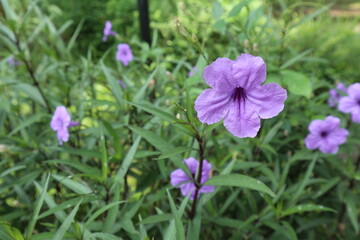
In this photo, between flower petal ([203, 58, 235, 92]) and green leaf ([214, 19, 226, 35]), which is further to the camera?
green leaf ([214, 19, 226, 35])

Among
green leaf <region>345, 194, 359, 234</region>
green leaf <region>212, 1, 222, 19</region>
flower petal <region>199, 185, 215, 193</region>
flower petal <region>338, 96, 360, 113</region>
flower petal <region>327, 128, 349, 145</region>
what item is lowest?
green leaf <region>345, 194, 359, 234</region>

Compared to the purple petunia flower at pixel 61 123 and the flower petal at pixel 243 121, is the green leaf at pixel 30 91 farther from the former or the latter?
the flower petal at pixel 243 121

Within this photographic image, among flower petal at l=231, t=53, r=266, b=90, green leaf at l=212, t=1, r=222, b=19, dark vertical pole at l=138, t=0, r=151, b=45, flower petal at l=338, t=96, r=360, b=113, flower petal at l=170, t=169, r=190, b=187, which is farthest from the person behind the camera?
dark vertical pole at l=138, t=0, r=151, b=45

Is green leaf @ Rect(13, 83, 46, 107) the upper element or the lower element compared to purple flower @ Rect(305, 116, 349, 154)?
upper

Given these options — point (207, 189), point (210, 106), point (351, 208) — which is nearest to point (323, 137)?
point (351, 208)

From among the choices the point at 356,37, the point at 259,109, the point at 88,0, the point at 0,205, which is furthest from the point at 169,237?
the point at 88,0

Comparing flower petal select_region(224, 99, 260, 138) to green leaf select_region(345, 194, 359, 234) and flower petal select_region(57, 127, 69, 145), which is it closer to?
flower petal select_region(57, 127, 69, 145)

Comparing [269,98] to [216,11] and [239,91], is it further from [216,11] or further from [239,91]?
[216,11]

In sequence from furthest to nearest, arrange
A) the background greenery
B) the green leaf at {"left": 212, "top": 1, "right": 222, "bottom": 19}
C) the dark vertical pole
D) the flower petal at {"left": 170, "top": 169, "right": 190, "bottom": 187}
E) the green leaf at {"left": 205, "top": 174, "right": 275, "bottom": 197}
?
the dark vertical pole → the green leaf at {"left": 212, "top": 1, "right": 222, "bottom": 19} → the flower petal at {"left": 170, "top": 169, "right": 190, "bottom": 187} → the background greenery → the green leaf at {"left": 205, "top": 174, "right": 275, "bottom": 197}

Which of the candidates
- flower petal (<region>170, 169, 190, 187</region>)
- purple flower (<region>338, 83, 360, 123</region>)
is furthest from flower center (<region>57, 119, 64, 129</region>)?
purple flower (<region>338, 83, 360, 123</region>)
